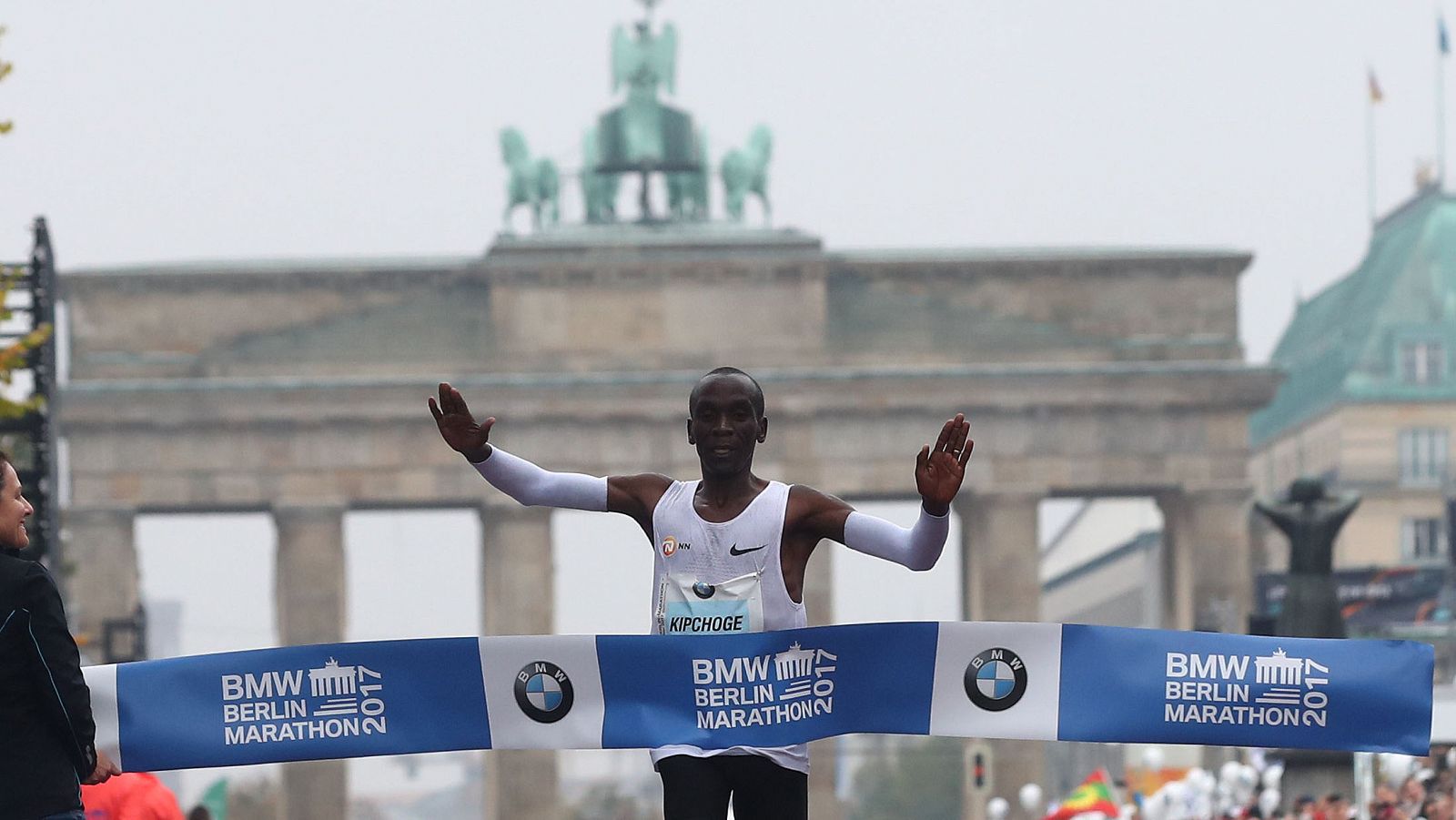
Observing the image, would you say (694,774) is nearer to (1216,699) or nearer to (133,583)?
(1216,699)

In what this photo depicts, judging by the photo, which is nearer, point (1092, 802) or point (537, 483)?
point (537, 483)

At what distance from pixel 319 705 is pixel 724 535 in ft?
5.41

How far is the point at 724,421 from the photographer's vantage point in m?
7.67

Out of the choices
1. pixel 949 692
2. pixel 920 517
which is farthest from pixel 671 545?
pixel 949 692

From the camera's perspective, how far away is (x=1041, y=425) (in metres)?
67.6

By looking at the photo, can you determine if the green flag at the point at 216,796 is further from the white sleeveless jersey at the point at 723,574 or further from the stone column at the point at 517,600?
the stone column at the point at 517,600

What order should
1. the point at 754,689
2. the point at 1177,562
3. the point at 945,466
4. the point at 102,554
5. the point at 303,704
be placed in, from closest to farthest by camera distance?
the point at 945,466, the point at 754,689, the point at 303,704, the point at 102,554, the point at 1177,562

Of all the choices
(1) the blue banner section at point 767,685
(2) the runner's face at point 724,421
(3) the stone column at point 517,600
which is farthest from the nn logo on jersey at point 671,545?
(3) the stone column at point 517,600

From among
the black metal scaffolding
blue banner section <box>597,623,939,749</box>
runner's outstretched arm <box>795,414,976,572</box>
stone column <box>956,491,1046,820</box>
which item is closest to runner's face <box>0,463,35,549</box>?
blue banner section <box>597,623,939,749</box>

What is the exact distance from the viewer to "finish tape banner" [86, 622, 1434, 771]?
868 centimetres

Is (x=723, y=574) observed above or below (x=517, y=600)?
below

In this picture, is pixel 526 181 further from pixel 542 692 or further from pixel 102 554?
pixel 542 692

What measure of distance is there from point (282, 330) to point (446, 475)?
191 inches

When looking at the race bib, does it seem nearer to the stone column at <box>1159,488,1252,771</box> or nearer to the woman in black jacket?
the woman in black jacket
